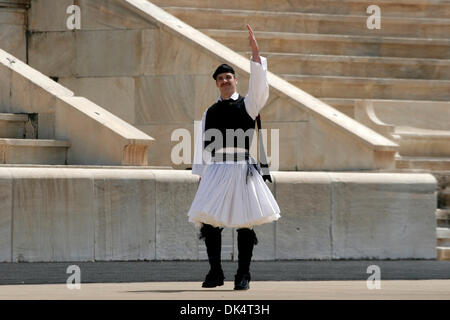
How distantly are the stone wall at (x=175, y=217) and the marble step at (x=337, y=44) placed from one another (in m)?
6.33

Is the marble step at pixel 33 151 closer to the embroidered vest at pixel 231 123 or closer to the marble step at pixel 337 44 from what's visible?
the embroidered vest at pixel 231 123

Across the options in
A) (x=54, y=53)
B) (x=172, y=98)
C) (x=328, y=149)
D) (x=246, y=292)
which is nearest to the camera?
(x=246, y=292)

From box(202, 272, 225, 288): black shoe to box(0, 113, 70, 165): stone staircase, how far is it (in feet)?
15.7

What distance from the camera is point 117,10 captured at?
18.5 meters

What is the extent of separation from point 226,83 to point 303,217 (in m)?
3.87

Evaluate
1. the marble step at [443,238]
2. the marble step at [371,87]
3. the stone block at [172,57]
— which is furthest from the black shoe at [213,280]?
the marble step at [371,87]

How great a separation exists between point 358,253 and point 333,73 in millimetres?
6372

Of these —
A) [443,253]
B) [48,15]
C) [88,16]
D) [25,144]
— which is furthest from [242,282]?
[48,15]

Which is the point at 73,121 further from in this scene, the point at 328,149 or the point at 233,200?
the point at 233,200

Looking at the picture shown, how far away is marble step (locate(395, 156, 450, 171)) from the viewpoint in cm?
1842

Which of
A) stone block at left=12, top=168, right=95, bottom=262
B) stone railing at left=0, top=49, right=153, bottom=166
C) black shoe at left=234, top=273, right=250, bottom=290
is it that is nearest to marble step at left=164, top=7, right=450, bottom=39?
stone railing at left=0, top=49, right=153, bottom=166

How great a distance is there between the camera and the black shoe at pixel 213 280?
37.2 ft

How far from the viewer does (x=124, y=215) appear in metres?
14.3

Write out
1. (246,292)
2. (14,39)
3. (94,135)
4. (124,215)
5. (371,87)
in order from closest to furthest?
(246,292)
(124,215)
(94,135)
(14,39)
(371,87)
